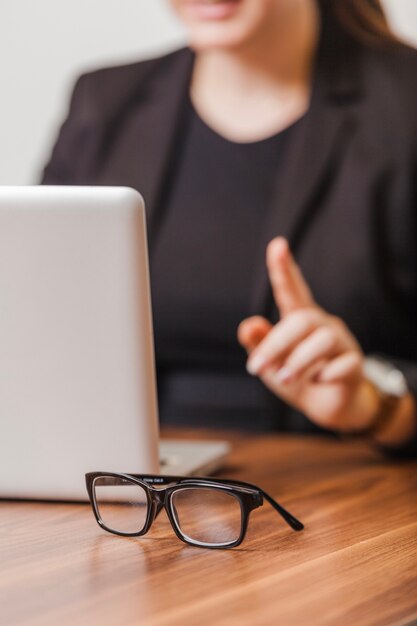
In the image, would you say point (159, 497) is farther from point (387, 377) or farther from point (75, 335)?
point (387, 377)

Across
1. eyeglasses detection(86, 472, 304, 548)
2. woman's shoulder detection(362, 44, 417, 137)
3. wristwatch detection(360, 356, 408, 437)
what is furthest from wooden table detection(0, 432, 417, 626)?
woman's shoulder detection(362, 44, 417, 137)

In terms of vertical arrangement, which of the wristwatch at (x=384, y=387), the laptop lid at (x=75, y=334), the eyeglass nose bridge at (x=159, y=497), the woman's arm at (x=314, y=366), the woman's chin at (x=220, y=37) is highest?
the woman's chin at (x=220, y=37)

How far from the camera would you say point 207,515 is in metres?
0.90

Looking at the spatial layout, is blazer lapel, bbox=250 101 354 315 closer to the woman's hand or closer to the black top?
the black top

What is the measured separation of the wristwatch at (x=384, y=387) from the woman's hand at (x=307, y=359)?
0.8 inches

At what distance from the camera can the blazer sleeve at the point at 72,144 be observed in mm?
2008

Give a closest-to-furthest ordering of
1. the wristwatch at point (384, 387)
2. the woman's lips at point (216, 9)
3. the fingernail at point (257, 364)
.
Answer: the fingernail at point (257, 364), the wristwatch at point (384, 387), the woman's lips at point (216, 9)

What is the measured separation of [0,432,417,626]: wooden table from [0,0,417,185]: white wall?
161 centimetres

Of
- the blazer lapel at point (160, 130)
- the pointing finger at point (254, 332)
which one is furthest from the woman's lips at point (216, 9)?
the pointing finger at point (254, 332)

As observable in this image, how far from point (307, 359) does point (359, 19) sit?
974mm

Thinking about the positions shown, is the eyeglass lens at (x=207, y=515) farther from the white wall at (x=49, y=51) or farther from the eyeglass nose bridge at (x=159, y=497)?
the white wall at (x=49, y=51)

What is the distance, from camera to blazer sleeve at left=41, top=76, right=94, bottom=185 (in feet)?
6.59

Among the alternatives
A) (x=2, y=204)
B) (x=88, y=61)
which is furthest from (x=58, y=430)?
(x=88, y=61)

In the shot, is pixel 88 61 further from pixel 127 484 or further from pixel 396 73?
pixel 127 484
